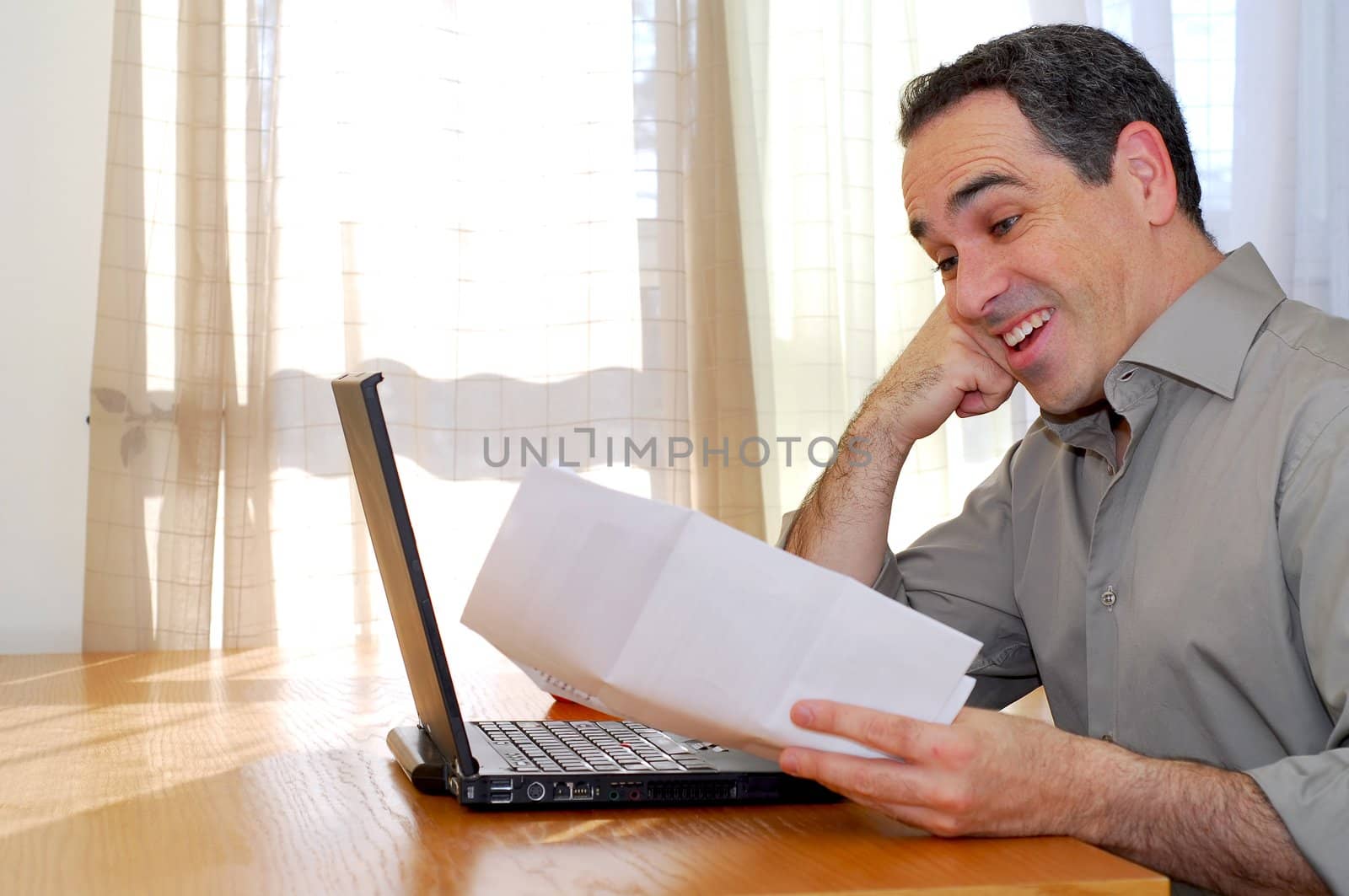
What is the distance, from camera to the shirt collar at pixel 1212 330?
100 centimetres

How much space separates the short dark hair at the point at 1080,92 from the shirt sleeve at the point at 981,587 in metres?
0.34

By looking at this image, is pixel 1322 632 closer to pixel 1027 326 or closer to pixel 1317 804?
pixel 1317 804

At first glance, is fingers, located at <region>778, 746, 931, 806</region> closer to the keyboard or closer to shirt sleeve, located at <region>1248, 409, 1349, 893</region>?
the keyboard

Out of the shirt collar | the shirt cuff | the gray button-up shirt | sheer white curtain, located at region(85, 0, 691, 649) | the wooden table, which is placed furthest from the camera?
sheer white curtain, located at region(85, 0, 691, 649)

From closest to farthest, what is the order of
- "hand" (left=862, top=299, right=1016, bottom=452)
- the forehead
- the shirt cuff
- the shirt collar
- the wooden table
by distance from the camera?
Answer: the wooden table
the shirt cuff
the shirt collar
the forehead
"hand" (left=862, top=299, right=1016, bottom=452)

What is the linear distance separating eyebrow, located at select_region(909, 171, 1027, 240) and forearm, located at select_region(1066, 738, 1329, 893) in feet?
1.79

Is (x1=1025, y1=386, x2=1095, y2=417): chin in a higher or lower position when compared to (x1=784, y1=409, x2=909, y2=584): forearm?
higher

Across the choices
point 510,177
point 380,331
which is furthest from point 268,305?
point 510,177

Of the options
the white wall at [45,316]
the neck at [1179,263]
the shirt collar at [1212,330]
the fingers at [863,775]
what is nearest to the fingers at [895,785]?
the fingers at [863,775]

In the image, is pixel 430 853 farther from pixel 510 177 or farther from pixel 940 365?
pixel 510 177

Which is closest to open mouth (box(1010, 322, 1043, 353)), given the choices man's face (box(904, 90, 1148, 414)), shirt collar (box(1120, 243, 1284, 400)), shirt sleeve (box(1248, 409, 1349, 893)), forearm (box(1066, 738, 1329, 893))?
man's face (box(904, 90, 1148, 414))

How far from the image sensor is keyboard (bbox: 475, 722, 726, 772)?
0.77 metres

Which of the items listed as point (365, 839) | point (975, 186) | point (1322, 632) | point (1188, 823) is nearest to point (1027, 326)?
point (975, 186)

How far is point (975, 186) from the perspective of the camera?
110 cm
